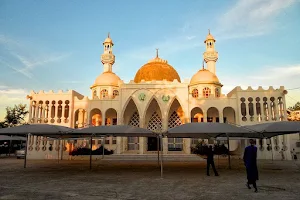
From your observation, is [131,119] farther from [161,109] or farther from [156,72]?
[156,72]

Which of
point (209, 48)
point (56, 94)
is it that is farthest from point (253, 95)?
point (56, 94)

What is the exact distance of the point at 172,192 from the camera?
7.80m

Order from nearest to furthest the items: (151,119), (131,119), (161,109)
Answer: (161,109) → (151,119) → (131,119)

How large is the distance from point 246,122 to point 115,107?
46.6 feet

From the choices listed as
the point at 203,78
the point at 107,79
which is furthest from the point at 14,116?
the point at 203,78

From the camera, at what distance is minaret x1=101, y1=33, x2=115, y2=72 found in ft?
115

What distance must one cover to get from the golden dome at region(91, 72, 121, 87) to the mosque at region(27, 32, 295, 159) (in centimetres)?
151

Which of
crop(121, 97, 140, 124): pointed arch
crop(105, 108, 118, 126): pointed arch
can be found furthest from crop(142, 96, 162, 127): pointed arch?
crop(105, 108, 118, 126): pointed arch

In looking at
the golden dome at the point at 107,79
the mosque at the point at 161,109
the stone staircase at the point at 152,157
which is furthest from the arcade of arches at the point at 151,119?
the golden dome at the point at 107,79

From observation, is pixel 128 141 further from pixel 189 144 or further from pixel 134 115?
pixel 189 144

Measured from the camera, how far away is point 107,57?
35062 mm

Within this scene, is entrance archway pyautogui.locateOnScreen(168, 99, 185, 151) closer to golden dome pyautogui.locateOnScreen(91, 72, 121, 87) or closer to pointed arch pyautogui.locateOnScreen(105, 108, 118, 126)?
pointed arch pyautogui.locateOnScreen(105, 108, 118, 126)

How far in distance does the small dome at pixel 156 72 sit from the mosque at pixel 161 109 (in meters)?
0.13

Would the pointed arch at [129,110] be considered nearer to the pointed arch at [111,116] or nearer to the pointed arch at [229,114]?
the pointed arch at [111,116]
